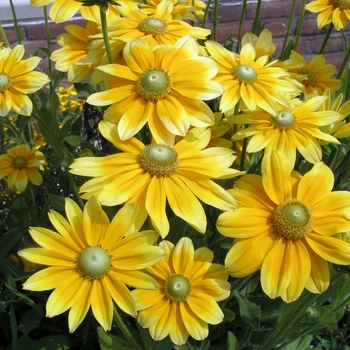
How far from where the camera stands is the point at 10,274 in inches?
44.3

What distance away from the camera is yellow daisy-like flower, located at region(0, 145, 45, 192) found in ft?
3.80

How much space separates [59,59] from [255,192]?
1.47 ft

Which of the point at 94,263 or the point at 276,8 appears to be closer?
the point at 94,263

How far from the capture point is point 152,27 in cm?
88

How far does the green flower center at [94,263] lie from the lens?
684 mm

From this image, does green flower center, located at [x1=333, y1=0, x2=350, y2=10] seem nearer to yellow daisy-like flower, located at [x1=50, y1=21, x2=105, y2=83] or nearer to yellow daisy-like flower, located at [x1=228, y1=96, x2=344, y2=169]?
yellow daisy-like flower, located at [x1=228, y1=96, x2=344, y2=169]

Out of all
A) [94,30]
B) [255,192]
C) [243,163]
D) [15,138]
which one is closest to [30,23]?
[15,138]

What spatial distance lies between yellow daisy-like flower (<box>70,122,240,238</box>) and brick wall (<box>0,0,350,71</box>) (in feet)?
5.64

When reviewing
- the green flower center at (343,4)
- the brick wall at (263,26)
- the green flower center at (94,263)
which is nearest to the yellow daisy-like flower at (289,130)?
the green flower center at (94,263)

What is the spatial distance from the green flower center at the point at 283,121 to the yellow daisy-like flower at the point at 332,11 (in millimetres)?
413

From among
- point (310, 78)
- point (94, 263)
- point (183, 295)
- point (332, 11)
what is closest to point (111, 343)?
point (183, 295)

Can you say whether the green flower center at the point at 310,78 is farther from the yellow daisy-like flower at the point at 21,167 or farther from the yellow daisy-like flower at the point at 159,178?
the yellow daisy-like flower at the point at 21,167

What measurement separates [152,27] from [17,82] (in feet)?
0.88

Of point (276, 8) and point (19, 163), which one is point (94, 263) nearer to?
point (19, 163)
